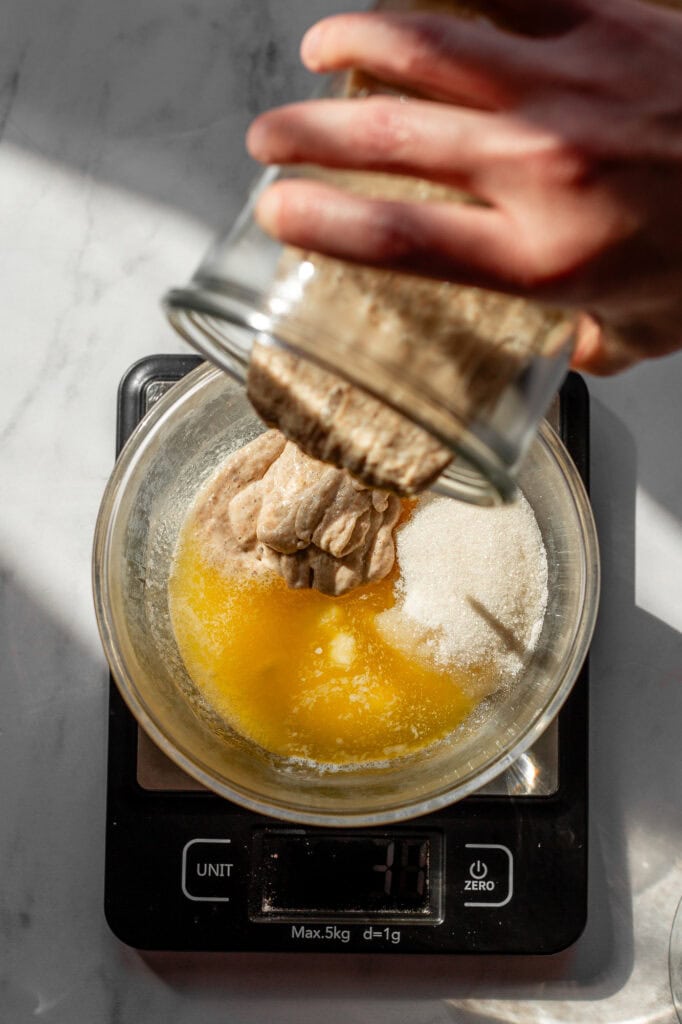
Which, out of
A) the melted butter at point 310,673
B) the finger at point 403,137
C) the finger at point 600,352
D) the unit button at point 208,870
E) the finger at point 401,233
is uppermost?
the finger at point 403,137

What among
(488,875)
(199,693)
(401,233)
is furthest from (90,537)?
(401,233)

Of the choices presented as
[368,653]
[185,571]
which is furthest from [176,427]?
[368,653]

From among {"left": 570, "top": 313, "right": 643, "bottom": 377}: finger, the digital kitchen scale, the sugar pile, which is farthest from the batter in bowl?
{"left": 570, "top": 313, "right": 643, "bottom": 377}: finger

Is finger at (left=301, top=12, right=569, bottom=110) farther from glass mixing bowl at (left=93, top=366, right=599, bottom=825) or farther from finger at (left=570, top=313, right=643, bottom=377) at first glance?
glass mixing bowl at (left=93, top=366, right=599, bottom=825)

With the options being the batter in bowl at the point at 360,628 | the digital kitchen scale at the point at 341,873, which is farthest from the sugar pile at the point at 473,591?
the digital kitchen scale at the point at 341,873

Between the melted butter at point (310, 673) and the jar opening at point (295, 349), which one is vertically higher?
the jar opening at point (295, 349)

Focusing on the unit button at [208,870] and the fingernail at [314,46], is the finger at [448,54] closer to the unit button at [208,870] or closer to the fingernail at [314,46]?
the fingernail at [314,46]

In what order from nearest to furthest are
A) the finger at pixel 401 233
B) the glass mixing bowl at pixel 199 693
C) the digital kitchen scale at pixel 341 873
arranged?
the finger at pixel 401 233, the glass mixing bowl at pixel 199 693, the digital kitchen scale at pixel 341 873
